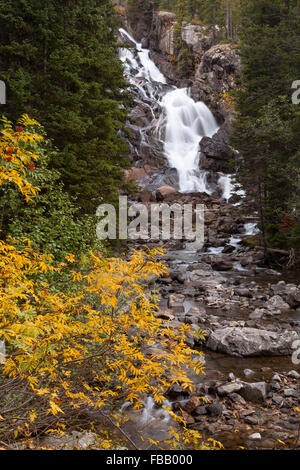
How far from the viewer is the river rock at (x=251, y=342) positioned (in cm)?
696

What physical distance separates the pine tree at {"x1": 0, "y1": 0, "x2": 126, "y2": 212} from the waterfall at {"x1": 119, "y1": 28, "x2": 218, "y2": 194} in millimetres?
20622

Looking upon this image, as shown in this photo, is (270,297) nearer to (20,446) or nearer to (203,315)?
(203,315)

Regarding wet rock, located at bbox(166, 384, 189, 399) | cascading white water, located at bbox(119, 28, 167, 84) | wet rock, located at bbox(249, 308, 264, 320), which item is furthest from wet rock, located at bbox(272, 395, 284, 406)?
cascading white water, located at bbox(119, 28, 167, 84)

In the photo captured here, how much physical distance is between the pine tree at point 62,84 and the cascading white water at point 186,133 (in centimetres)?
2063

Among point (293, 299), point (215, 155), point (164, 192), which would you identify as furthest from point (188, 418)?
point (215, 155)

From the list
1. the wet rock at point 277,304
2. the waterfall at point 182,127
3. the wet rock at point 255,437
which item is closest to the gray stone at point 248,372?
the wet rock at point 255,437

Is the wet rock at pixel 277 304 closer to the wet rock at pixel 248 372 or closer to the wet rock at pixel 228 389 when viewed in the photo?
the wet rock at pixel 248 372

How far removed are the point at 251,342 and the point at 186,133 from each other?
3186 centimetres

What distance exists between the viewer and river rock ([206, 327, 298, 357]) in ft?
22.8

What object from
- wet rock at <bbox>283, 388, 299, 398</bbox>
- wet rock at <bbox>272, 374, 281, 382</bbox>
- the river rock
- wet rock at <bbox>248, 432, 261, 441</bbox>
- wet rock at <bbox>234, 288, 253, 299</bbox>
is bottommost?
wet rock at <bbox>248, 432, 261, 441</bbox>

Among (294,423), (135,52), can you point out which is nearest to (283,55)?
(294,423)

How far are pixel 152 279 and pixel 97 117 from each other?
20.4ft

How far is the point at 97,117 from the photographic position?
33.1 feet

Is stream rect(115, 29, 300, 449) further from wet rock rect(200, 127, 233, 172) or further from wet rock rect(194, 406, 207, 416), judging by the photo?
wet rock rect(200, 127, 233, 172)
